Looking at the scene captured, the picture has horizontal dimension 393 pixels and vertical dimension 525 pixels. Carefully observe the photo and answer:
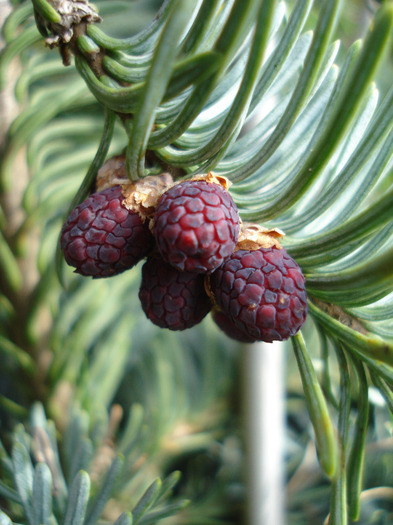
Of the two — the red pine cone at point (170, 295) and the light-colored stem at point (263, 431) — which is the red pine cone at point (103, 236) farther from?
the light-colored stem at point (263, 431)

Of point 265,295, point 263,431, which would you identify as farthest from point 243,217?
point 263,431

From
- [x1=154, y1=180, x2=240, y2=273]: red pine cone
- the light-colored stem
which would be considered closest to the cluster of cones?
[x1=154, y1=180, x2=240, y2=273]: red pine cone

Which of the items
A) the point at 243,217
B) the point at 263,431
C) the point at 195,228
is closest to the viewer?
the point at 195,228

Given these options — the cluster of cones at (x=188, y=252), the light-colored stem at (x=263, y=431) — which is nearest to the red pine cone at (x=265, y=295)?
the cluster of cones at (x=188, y=252)

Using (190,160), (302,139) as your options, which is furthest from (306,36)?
(190,160)

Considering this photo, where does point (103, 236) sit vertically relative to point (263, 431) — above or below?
above

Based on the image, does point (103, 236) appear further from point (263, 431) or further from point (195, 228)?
point (263, 431)
